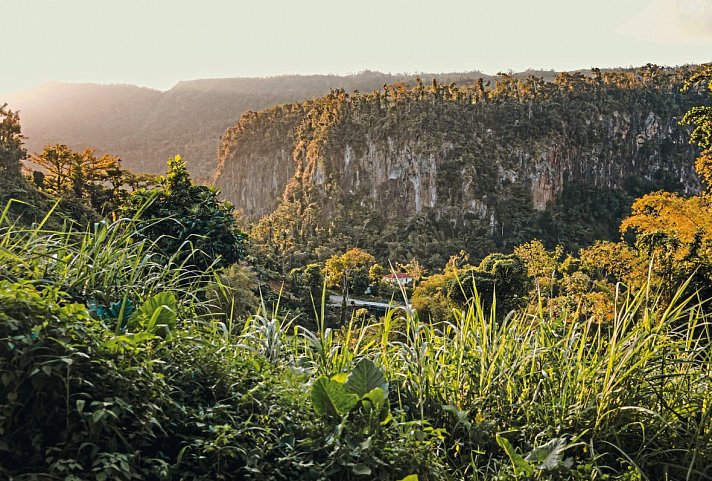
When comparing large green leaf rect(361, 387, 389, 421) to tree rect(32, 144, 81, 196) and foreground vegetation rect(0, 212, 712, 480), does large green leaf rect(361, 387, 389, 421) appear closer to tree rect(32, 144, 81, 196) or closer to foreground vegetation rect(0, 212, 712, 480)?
foreground vegetation rect(0, 212, 712, 480)

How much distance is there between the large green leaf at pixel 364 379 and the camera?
2092 mm

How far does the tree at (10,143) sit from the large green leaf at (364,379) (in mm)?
17174

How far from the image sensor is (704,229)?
42.9 feet

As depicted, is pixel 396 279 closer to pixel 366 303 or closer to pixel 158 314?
pixel 158 314

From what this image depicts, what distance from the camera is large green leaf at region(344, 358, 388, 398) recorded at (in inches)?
82.4

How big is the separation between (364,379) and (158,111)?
90.0m

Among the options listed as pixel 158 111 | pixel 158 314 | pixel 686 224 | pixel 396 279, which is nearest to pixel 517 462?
pixel 396 279

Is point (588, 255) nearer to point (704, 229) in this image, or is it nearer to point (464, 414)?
point (704, 229)

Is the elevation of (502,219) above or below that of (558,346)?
below

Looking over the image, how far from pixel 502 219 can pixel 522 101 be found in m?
13.5

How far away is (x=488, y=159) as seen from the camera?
6575cm

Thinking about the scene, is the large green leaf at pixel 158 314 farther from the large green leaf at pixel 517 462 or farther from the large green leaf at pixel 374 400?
the large green leaf at pixel 517 462

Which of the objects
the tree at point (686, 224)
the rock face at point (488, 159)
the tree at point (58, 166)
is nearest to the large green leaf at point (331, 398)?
the tree at point (686, 224)

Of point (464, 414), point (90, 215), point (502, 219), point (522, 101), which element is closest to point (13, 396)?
point (464, 414)
